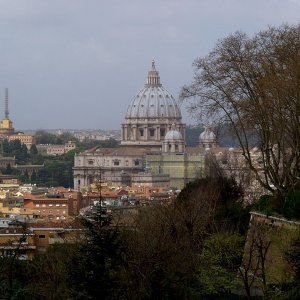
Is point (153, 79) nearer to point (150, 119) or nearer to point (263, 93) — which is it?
point (150, 119)

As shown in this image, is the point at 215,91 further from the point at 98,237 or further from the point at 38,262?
the point at 98,237

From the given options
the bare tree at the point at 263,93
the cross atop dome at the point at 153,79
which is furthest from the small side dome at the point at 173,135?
the bare tree at the point at 263,93

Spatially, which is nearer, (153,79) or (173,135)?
(173,135)

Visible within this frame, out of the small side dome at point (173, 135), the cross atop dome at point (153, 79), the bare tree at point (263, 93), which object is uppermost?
the cross atop dome at point (153, 79)

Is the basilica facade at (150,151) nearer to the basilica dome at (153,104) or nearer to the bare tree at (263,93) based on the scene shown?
the basilica dome at (153,104)

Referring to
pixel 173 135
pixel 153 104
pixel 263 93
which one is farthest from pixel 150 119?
pixel 263 93

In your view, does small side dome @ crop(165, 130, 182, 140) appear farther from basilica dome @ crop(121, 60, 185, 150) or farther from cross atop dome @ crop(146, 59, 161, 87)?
cross atop dome @ crop(146, 59, 161, 87)

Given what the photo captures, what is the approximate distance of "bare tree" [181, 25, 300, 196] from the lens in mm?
25717

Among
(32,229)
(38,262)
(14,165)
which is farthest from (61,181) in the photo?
(38,262)

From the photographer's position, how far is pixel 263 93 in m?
26.1

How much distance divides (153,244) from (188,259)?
2.45ft

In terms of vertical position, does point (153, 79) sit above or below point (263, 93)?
above

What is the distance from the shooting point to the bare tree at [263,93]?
25717mm

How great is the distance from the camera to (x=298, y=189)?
24.7 m
